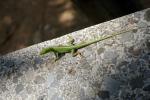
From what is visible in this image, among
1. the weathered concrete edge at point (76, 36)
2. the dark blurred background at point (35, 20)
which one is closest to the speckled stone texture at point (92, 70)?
the weathered concrete edge at point (76, 36)

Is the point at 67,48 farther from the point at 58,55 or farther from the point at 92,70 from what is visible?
the point at 92,70

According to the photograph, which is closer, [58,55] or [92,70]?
[92,70]

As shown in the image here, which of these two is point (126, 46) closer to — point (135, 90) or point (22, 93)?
point (135, 90)

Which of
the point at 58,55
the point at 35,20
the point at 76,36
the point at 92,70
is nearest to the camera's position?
the point at 92,70

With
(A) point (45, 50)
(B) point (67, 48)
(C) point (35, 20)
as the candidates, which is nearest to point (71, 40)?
(B) point (67, 48)

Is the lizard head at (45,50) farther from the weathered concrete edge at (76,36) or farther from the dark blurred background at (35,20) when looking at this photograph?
the dark blurred background at (35,20)

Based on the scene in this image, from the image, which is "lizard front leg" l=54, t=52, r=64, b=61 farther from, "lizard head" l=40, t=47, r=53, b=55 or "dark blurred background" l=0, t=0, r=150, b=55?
"dark blurred background" l=0, t=0, r=150, b=55

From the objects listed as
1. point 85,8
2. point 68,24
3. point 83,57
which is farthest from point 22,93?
point 68,24

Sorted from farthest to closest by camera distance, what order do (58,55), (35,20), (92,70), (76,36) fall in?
(35,20) < (76,36) < (58,55) < (92,70)
